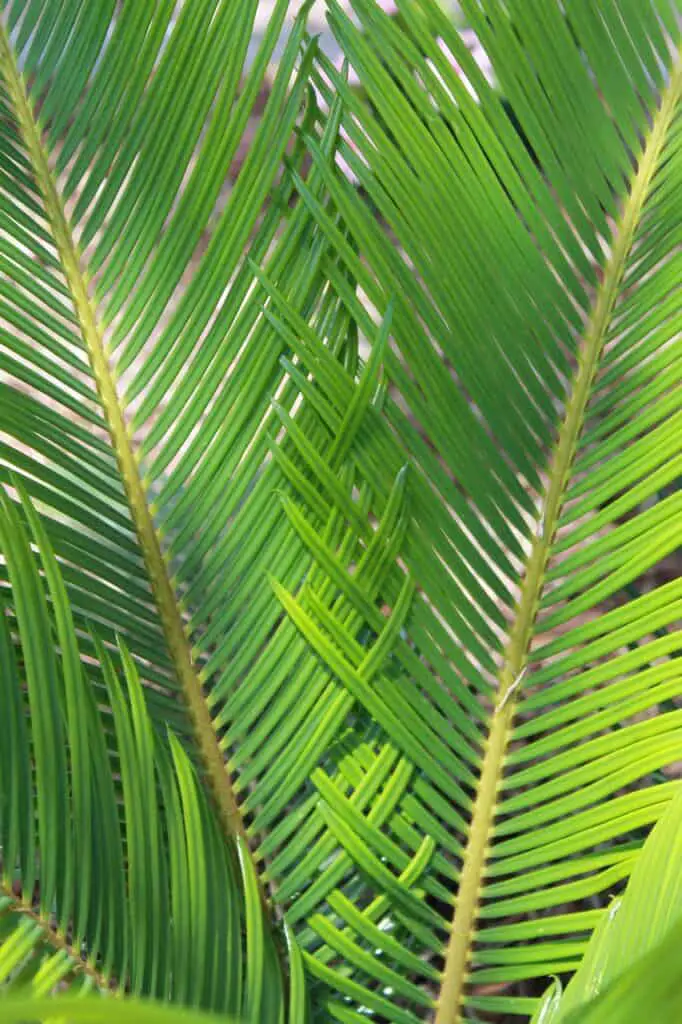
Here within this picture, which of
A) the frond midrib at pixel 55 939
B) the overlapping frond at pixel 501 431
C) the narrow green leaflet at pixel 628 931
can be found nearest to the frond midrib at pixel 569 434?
the overlapping frond at pixel 501 431

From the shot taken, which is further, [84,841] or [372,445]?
[372,445]

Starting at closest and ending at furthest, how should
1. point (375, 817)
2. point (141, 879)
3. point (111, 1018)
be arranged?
point (111, 1018) → point (141, 879) → point (375, 817)

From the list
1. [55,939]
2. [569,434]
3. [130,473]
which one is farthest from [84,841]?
[569,434]

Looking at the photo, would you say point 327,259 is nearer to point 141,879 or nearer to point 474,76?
point 474,76

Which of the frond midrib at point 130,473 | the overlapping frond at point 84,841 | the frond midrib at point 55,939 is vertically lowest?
the frond midrib at point 55,939

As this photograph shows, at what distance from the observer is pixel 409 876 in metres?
0.55

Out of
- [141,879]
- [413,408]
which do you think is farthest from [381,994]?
[413,408]

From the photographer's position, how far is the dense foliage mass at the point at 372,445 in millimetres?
544

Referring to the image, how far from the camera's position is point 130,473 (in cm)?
60

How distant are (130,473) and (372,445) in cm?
15

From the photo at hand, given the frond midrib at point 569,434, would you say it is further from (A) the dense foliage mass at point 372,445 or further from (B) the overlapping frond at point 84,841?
(B) the overlapping frond at point 84,841

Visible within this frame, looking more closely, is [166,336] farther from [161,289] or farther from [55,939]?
[55,939]

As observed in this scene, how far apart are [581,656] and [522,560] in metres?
0.07

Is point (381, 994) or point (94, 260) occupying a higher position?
point (94, 260)
